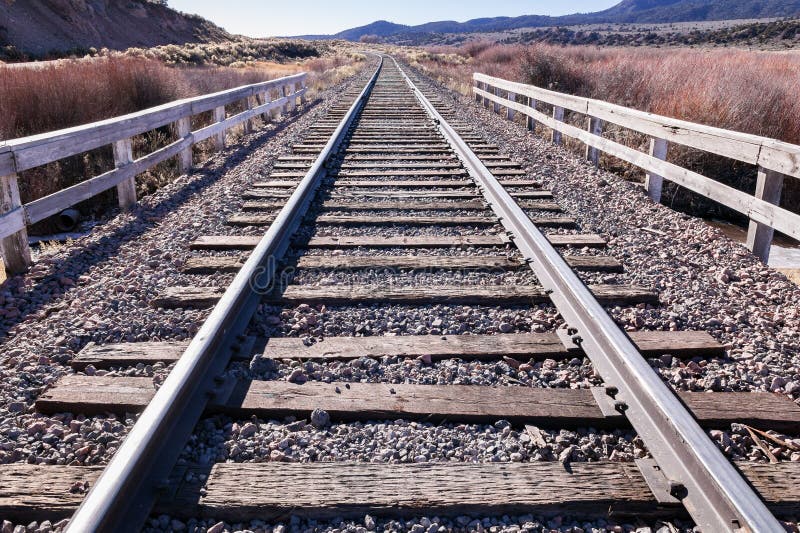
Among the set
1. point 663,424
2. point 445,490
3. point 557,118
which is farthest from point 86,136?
point 557,118

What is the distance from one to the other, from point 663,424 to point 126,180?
19.5 feet

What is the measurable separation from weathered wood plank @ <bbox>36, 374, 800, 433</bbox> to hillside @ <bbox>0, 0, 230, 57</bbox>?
36.5 metres

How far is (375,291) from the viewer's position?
13.8 ft

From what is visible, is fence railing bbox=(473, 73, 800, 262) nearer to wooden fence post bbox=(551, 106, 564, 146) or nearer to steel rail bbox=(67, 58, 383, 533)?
wooden fence post bbox=(551, 106, 564, 146)

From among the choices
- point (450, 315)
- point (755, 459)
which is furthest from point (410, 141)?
point (755, 459)

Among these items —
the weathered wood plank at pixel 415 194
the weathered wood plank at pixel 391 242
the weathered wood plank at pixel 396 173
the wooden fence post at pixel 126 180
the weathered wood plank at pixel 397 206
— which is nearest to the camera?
the weathered wood plank at pixel 391 242

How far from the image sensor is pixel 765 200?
514 cm

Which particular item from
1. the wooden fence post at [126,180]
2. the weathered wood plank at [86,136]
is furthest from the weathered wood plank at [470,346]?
the wooden fence post at [126,180]

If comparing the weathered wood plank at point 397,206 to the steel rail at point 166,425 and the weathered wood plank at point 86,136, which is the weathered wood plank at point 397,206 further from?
the steel rail at point 166,425

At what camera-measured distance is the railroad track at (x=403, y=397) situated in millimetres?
2283

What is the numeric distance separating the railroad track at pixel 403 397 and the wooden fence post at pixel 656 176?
206 centimetres

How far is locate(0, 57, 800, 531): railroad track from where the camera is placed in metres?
2.28

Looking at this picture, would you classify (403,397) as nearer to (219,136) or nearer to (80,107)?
(219,136)

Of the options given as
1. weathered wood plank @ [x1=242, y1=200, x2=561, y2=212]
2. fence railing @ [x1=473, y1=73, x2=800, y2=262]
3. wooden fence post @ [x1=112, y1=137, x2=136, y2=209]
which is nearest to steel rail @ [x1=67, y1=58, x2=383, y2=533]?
weathered wood plank @ [x1=242, y1=200, x2=561, y2=212]
